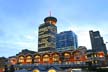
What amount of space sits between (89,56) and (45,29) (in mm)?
97054

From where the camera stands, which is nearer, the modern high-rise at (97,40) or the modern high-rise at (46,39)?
the modern high-rise at (97,40)

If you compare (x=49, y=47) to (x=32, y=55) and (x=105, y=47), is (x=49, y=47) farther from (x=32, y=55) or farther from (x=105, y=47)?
(x=32, y=55)

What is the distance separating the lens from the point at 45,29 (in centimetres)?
18612

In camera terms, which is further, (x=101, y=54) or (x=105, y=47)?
(x=105, y=47)

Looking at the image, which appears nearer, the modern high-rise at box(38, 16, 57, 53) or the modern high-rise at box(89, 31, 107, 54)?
the modern high-rise at box(89, 31, 107, 54)

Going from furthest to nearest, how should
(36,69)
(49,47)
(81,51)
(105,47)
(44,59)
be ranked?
1. (49,47)
2. (105,47)
3. (44,59)
4. (81,51)
5. (36,69)

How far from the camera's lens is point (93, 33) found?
15538 cm

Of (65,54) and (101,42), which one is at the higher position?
(101,42)

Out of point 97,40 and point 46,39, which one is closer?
point 97,40

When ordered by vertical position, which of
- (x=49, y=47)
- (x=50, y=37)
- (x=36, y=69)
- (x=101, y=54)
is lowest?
(x=36, y=69)

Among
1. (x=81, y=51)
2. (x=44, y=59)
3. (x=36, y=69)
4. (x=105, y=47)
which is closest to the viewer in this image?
(x=36, y=69)

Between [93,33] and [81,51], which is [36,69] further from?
[93,33]

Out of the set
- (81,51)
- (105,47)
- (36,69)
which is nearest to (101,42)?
(105,47)

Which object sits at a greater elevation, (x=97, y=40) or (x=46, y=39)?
(x=46, y=39)
